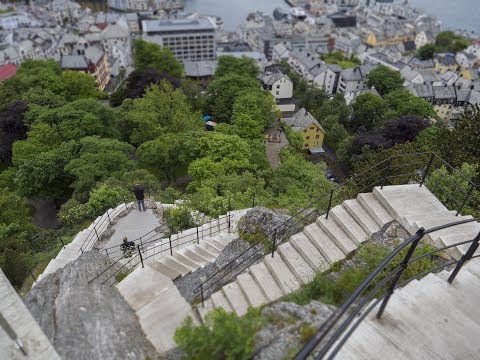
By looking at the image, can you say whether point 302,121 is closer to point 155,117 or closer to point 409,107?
point 409,107

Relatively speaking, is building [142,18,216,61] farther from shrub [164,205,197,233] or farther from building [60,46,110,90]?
shrub [164,205,197,233]

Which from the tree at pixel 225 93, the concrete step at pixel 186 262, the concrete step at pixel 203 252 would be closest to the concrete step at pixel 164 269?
the concrete step at pixel 186 262

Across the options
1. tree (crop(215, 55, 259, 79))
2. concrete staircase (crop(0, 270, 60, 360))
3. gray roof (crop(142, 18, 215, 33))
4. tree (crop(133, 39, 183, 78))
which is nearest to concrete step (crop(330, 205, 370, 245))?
concrete staircase (crop(0, 270, 60, 360))

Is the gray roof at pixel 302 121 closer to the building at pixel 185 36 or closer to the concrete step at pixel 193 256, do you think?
the concrete step at pixel 193 256

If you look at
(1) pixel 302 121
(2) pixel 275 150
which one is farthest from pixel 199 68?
(2) pixel 275 150

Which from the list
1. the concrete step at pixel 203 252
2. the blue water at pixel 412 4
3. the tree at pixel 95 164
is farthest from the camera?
the blue water at pixel 412 4
